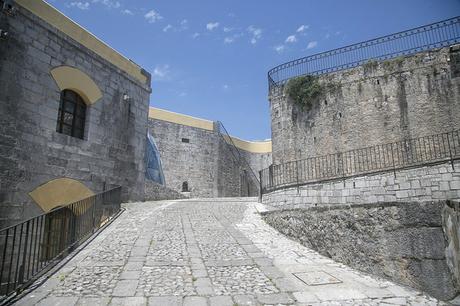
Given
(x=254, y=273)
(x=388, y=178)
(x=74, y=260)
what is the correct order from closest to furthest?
1. (x=254, y=273)
2. (x=74, y=260)
3. (x=388, y=178)

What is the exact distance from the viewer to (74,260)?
5746 mm

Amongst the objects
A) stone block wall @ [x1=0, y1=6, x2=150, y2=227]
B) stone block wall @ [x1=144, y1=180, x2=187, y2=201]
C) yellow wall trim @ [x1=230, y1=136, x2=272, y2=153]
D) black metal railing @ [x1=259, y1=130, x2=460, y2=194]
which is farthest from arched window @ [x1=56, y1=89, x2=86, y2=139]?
yellow wall trim @ [x1=230, y1=136, x2=272, y2=153]

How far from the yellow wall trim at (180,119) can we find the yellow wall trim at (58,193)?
1199cm

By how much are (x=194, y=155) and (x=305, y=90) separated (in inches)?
383

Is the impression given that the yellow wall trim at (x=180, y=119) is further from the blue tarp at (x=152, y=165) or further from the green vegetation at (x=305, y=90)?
the green vegetation at (x=305, y=90)

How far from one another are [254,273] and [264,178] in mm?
7450

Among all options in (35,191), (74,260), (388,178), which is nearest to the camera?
(74,260)

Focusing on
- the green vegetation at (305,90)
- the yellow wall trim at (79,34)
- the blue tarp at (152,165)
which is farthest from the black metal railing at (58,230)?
the green vegetation at (305,90)

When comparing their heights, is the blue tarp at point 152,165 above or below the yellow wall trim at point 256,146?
below

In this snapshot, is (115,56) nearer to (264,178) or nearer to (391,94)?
(264,178)

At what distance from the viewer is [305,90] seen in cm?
1616

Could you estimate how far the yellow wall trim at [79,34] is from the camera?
9070 millimetres

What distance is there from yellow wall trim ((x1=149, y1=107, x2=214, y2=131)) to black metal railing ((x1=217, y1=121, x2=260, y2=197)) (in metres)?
1.30

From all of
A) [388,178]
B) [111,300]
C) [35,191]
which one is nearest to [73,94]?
[35,191]
